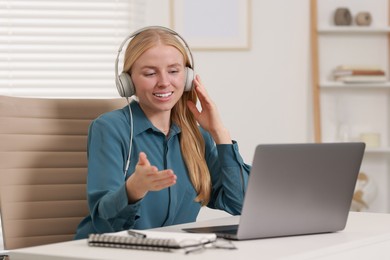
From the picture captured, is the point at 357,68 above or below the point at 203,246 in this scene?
above

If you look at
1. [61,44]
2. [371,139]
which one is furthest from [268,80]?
[61,44]

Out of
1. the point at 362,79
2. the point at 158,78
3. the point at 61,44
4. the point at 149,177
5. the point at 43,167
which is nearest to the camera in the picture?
the point at 149,177

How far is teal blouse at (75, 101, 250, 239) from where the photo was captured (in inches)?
78.6

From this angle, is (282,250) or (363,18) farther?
(363,18)

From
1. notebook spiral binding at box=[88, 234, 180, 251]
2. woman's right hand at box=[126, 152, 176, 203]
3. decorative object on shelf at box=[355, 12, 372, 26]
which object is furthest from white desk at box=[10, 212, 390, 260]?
decorative object on shelf at box=[355, 12, 372, 26]

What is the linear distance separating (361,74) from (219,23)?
78cm

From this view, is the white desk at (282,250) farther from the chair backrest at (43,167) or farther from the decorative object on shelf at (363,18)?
the decorative object on shelf at (363,18)

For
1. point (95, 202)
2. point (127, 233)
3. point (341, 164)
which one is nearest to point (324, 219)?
point (341, 164)

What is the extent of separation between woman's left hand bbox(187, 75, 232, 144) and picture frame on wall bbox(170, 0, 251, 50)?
189cm

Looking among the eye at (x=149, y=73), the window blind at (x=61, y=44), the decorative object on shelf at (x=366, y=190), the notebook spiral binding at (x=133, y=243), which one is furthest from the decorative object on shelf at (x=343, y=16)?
the notebook spiral binding at (x=133, y=243)

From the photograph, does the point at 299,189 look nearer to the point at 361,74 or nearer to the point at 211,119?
the point at 211,119

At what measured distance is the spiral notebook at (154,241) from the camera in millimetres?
1456

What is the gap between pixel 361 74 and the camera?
4117 millimetres

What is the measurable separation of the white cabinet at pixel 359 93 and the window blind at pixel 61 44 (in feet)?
3.45
